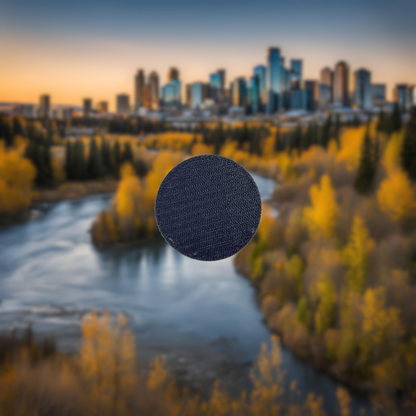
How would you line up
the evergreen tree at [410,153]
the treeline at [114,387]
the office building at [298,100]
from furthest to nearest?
the office building at [298,100]
the evergreen tree at [410,153]
the treeline at [114,387]

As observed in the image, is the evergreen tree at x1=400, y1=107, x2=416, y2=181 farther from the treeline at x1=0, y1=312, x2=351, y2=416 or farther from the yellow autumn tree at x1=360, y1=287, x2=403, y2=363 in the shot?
the treeline at x1=0, y1=312, x2=351, y2=416

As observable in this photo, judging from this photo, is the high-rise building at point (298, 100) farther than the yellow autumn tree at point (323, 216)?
Yes

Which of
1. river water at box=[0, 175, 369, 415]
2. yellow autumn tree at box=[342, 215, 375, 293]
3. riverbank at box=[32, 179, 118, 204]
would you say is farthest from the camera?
riverbank at box=[32, 179, 118, 204]

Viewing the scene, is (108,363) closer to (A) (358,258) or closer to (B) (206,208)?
(A) (358,258)

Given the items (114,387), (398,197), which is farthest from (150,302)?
(398,197)

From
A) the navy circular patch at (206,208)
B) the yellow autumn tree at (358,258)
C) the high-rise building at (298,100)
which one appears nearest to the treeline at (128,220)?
the yellow autumn tree at (358,258)

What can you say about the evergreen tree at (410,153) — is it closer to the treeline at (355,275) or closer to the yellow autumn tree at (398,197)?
the treeline at (355,275)

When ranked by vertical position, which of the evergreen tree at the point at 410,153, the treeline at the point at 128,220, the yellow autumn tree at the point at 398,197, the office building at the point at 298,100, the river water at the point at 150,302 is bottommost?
the river water at the point at 150,302

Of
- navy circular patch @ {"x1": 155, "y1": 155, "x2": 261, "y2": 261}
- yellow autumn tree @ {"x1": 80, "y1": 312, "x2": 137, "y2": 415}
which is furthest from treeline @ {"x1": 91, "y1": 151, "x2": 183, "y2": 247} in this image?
navy circular patch @ {"x1": 155, "y1": 155, "x2": 261, "y2": 261}
